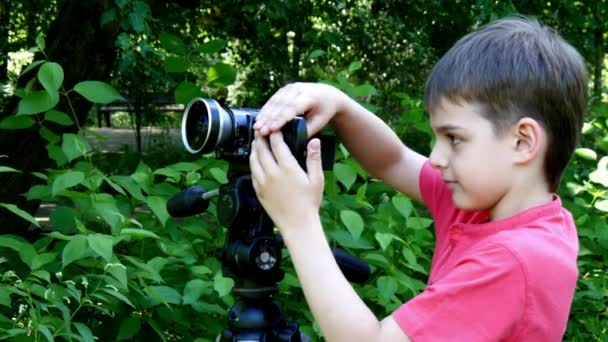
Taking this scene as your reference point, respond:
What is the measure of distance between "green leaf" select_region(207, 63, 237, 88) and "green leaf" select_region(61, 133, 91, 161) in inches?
19.9

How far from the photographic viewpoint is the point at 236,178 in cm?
167

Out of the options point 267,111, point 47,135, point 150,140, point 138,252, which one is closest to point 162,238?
point 138,252

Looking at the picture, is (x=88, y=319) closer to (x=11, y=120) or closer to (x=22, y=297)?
(x=22, y=297)

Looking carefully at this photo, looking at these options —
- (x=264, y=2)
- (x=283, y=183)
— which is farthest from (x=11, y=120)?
(x=264, y=2)

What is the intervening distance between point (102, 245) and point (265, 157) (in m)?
0.83

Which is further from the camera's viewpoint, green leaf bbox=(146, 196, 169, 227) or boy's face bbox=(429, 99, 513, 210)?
green leaf bbox=(146, 196, 169, 227)

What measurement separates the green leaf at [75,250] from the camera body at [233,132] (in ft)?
2.20

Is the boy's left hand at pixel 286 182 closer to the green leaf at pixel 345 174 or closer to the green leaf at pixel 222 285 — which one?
the green leaf at pixel 222 285

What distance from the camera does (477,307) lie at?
146 centimetres

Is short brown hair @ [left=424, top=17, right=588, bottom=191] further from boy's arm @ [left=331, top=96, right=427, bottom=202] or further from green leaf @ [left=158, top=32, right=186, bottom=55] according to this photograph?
green leaf @ [left=158, top=32, right=186, bottom=55]

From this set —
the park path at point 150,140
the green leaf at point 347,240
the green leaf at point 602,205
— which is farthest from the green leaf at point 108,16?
the park path at point 150,140

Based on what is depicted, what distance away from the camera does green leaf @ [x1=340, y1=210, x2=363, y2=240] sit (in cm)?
258

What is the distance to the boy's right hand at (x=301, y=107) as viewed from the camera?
1563 millimetres

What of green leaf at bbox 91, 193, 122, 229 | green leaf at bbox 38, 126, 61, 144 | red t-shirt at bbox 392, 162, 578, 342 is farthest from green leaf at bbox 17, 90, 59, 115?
red t-shirt at bbox 392, 162, 578, 342
